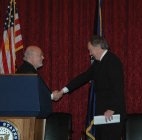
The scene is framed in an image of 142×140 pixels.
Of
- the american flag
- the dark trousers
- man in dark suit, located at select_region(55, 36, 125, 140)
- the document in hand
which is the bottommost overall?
the dark trousers

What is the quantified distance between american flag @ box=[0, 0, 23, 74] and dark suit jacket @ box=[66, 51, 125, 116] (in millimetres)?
1437

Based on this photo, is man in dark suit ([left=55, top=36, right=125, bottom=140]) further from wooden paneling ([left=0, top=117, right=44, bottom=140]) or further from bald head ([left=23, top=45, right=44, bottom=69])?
wooden paneling ([left=0, top=117, right=44, bottom=140])

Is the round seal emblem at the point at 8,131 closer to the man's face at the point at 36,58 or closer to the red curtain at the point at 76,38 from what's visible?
the man's face at the point at 36,58

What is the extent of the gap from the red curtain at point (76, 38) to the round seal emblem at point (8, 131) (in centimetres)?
316

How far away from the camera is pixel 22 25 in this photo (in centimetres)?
539

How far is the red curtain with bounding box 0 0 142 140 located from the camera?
5270mm

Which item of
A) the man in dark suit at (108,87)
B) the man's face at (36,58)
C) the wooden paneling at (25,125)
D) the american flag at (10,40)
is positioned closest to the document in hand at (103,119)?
the man in dark suit at (108,87)

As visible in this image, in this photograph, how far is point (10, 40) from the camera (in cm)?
510

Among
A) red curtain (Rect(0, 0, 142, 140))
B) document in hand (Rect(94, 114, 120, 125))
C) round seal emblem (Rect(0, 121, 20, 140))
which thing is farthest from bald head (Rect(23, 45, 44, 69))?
round seal emblem (Rect(0, 121, 20, 140))

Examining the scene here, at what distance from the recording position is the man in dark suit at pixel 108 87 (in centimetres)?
404

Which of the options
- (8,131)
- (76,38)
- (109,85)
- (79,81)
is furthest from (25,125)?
(76,38)

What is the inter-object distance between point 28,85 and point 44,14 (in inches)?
133

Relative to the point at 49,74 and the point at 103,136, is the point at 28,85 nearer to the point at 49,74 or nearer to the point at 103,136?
the point at 103,136

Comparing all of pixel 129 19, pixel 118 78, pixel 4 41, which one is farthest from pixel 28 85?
pixel 129 19
